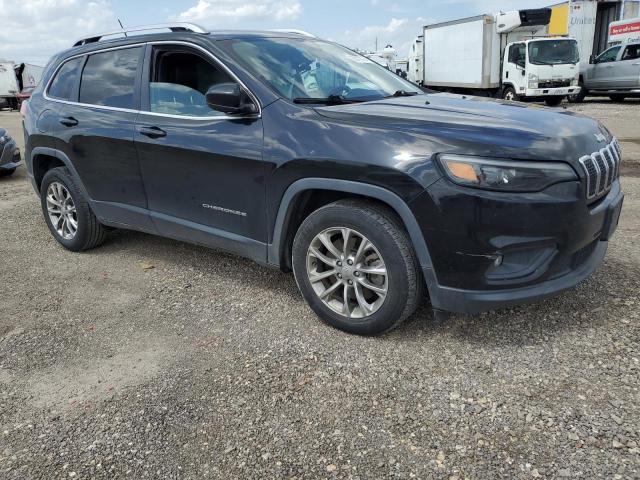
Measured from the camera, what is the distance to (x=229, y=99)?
3.20 metres

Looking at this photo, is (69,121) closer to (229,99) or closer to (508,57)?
(229,99)

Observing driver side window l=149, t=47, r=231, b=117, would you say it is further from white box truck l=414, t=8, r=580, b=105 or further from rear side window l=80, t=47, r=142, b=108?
white box truck l=414, t=8, r=580, b=105

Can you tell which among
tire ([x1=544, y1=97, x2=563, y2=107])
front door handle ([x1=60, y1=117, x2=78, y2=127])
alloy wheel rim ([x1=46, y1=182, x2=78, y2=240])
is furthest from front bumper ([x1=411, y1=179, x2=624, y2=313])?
tire ([x1=544, y1=97, x2=563, y2=107])

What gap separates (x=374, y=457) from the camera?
2.28 metres

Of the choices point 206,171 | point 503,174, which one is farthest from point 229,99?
point 503,174

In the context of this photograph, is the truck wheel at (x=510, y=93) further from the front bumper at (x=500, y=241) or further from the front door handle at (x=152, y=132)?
the front bumper at (x=500, y=241)

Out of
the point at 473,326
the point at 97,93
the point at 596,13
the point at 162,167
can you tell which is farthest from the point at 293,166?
the point at 596,13

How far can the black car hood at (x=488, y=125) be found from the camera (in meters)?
2.66

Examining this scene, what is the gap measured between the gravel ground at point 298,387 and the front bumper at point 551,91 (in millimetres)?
15794

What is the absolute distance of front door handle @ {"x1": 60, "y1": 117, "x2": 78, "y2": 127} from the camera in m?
4.44

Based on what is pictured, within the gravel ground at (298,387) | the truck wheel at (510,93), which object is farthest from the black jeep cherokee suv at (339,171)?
the truck wheel at (510,93)

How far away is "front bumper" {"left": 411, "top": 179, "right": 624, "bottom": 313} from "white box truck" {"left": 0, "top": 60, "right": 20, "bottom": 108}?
37813 millimetres

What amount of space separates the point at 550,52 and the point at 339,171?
60.2 feet

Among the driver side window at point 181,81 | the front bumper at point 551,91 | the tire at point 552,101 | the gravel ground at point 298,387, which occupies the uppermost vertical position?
the driver side window at point 181,81
